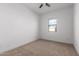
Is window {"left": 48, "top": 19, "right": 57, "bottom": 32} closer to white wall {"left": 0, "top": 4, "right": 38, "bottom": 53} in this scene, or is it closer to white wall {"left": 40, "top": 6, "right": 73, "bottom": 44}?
white wall {"left": 40, "top": 6, "right": 73, "bottom": 44}

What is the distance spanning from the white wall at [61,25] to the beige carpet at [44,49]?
0.38ft

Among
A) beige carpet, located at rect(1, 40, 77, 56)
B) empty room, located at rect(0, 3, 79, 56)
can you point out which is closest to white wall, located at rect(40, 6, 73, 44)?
empty room, located at rect(0, 3, 79, 56)

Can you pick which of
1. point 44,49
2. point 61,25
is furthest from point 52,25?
point 44,49

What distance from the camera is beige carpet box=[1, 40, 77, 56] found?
1198mm

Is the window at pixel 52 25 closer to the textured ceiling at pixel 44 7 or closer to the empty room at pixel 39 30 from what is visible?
the empty room at pixel 39 30

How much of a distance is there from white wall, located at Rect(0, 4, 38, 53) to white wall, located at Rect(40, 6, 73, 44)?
174mm

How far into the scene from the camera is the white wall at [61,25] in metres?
1.22

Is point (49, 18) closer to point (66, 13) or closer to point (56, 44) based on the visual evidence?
point (66, 13)

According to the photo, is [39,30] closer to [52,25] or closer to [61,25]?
[52,25]

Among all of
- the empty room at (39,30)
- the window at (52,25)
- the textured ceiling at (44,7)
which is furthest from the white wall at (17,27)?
the window at (52,25)

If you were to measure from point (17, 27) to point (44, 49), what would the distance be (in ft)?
2.10

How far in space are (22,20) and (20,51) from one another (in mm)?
564

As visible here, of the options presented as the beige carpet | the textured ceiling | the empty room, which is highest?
the textured ceiling

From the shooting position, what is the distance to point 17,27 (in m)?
1.31
